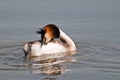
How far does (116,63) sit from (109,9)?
17.4 ft

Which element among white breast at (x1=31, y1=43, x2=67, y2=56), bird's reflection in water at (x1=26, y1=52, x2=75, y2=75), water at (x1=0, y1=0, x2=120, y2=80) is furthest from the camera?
white breast at (x1=31, y1=43, x2=67, y2=56)

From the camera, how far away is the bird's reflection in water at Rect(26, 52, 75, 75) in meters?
10.6

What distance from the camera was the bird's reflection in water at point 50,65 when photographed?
10570 mm

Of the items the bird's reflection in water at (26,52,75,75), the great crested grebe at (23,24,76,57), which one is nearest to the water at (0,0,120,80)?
the bird's reflection in water at (26,52,75,75)

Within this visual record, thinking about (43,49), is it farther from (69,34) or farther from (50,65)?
(69,34)

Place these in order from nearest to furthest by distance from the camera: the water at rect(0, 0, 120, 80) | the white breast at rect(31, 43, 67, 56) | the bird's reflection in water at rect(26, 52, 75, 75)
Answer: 1. the water at rect(0, 0, 120, 80)
2. the bird's reflection in water at rect(26, 52, 75, 75)
3. the white breast at rect(31, 43, 67, 56)

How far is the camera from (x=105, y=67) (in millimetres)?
10750

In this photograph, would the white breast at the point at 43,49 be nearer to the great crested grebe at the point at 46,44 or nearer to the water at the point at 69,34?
the great crested grebe at the point at 46,44

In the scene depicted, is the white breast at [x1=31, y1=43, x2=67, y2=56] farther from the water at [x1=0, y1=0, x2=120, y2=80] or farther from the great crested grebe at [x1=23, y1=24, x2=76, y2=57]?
the water at [x1=0, y1=0, x2=120, y2=80]

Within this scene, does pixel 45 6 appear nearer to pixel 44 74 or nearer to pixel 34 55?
pixel 34 55

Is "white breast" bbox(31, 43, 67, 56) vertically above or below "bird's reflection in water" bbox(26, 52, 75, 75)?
above

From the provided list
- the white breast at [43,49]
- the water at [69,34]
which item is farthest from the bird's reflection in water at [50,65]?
the white breast at [43,49]

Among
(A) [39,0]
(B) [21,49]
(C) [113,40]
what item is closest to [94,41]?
(C) [113,40]

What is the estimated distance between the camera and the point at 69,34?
14289 millimetres
